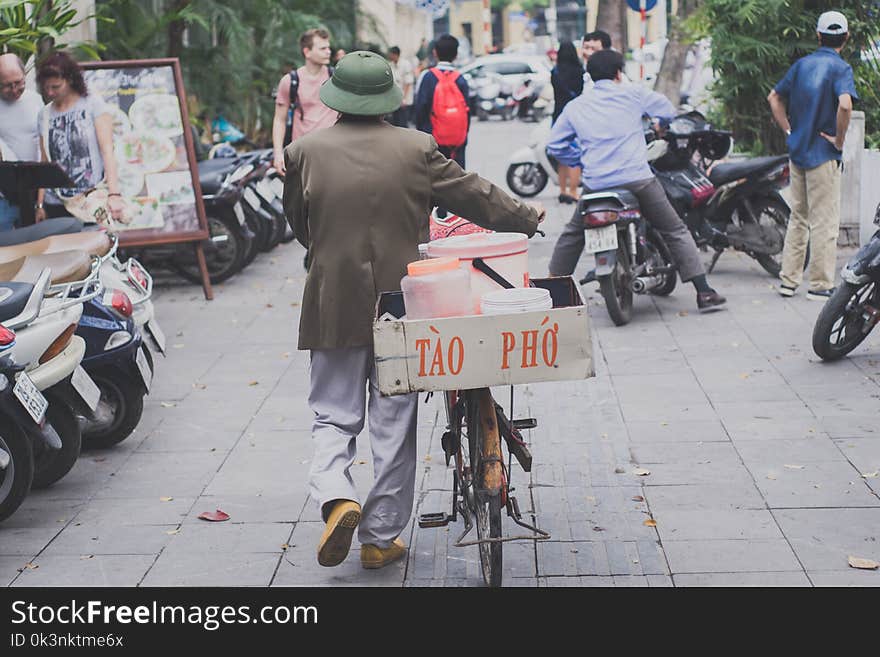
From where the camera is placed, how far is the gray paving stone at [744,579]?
4.62m

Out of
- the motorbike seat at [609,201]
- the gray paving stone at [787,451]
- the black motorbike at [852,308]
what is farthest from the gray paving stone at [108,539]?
the motorbike seat at [609,201]

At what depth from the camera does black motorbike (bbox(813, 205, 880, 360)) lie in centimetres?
749

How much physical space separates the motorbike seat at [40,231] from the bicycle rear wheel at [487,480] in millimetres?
3434

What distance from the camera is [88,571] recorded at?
16.3ft

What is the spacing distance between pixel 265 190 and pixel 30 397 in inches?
278

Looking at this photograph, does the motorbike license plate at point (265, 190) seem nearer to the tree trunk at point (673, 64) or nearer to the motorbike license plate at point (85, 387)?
the motorbike license plate at point (85, 387)

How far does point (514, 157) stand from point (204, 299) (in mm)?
6779

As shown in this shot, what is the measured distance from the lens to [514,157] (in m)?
16.7

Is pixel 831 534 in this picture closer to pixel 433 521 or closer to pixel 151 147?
pixel 433 521

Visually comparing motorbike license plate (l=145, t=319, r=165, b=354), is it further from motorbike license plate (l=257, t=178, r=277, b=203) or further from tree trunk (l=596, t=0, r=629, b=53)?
tree trunk (l=596, t=0, r=629, b=53)

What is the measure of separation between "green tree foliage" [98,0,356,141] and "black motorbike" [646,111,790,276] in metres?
5.71

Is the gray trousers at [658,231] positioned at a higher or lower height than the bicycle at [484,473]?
lower

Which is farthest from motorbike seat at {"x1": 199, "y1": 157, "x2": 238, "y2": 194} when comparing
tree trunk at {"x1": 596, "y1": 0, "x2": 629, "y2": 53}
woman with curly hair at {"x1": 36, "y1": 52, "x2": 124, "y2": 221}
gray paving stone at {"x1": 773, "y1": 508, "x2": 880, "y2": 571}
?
tree trunk at {"x1": 596, "y1": 0, "x2": 629, "y2": 53}

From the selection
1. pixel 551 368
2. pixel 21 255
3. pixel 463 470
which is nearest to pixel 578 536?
pixel 463 470
